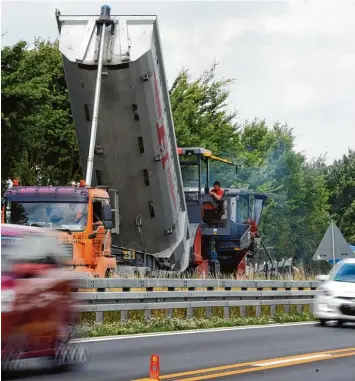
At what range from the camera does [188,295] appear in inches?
833

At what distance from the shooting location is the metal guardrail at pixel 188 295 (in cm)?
1836

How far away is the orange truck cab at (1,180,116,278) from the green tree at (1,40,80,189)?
10059mm

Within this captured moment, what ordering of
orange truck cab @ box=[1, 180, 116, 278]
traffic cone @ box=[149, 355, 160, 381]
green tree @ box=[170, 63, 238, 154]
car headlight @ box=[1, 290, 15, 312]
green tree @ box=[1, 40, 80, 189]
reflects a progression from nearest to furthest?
traffic cone @ box=[149, 355, 160, 381]
car headlight @ box=[1, 290, 15, 312]
orange truck cab @ box=[1, 180, 116, 278]
green tree @ box=[1, 40, 80, 189]
green tree @ box=[170, 63, 238, 154]

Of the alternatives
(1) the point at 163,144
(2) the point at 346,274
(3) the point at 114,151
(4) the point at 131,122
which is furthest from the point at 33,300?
(2) the point at 346,274

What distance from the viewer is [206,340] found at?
57.3 ft

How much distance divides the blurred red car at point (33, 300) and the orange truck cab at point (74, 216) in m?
9.85

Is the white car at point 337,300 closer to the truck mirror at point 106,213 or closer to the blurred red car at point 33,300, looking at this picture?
the truck mirror at point 106,213

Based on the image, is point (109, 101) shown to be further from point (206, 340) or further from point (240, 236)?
point (240, 236)

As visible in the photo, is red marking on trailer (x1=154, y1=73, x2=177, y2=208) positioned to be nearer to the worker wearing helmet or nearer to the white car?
the white car

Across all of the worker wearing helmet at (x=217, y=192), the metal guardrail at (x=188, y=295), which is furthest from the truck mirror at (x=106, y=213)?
the worker wearing helmet at (x=217, y=192)

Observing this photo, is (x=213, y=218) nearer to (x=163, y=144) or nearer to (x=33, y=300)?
(x=163, y=144)

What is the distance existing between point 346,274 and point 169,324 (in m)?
4.57

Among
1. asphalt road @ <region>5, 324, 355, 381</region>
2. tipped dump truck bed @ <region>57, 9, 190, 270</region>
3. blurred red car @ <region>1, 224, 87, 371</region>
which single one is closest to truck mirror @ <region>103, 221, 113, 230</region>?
tipped dump truck bed @ <region>57, 9, 190, 270</region>

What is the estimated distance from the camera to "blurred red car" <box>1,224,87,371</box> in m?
10.4
